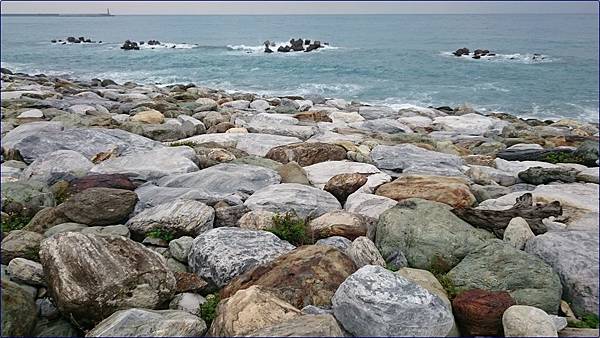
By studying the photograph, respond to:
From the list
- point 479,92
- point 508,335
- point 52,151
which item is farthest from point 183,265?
point 479,92

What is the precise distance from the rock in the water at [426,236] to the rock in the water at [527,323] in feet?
4.47

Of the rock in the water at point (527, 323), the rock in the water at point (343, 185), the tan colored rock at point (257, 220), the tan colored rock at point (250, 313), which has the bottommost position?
the rock in the water at point (343, 185)

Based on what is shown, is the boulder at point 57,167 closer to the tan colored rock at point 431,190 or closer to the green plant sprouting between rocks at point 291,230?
the green plant sprouting between rocks at point 291,230

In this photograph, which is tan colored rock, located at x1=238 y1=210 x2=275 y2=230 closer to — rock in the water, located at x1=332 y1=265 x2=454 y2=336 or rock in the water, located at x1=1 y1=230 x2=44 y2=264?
rock in the water, located at x1=332 y1=265 x2=454 y2=336

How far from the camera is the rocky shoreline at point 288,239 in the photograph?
4594 millimetres

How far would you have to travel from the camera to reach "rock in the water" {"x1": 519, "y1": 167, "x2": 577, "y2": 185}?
9.06 metres

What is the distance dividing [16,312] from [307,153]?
267 inches

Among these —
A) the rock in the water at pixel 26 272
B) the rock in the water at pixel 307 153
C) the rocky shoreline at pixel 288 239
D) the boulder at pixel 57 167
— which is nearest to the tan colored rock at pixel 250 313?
the rocky shoreline at pixel 288 239

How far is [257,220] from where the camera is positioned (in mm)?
6898

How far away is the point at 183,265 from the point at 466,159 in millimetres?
7432

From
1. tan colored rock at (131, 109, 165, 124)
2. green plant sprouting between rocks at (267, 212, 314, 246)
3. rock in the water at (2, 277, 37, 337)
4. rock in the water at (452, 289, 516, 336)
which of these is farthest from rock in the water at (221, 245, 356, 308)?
tan colored rock at (131, 109, 165, 124)

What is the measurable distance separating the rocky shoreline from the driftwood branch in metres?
0.02

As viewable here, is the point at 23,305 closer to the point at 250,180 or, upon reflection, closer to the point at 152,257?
the point at 152,257

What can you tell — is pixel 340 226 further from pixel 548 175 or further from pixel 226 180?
pixel 548 175
